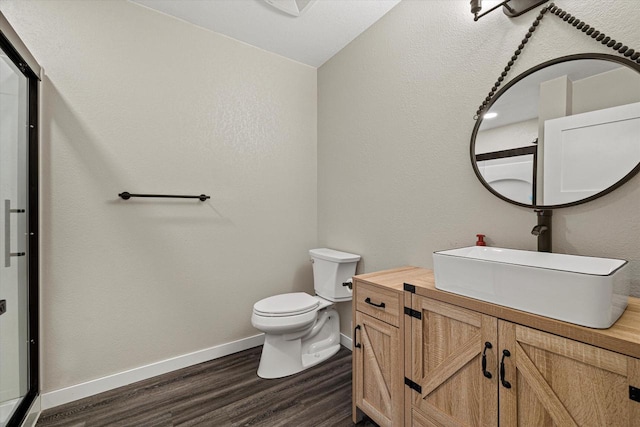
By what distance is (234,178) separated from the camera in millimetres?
2271

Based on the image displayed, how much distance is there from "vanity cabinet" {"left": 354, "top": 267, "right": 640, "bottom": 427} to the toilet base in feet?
2.10

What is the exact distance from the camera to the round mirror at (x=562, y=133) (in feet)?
3.40

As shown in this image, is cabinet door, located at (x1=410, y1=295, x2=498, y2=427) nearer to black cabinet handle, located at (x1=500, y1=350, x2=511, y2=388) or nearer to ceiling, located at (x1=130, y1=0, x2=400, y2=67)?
black cabinet handle, located at (x1=500, y1=350, x2=511, y2=388)

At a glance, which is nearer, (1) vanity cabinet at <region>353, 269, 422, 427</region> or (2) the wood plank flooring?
(1) vanity cabinet at <region>353, 269, 422, 427</region>

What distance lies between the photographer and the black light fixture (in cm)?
123

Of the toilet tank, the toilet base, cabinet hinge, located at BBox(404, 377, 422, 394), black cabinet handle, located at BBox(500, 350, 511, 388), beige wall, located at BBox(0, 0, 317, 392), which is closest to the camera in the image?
black cabinet handle, located at BBox(500, 350, 511, 388)

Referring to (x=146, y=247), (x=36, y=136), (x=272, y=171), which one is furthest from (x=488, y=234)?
(x=36, y=136)

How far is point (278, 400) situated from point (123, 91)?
7.20ft

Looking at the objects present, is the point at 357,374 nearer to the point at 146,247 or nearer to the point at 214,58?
the point at 146,247

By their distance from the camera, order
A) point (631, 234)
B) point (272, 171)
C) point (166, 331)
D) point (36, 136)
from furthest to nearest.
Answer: point (272, 171) < point (166, 331) < point (36, 136) < point (631, 234)

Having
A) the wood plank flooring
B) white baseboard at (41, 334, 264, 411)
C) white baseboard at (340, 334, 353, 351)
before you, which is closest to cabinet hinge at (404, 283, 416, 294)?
the wood plank flooring

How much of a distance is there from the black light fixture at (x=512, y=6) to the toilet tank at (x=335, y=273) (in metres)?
1.61

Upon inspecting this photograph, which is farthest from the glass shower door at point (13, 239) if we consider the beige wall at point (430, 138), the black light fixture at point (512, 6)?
the black light fixture at point (512, 6)

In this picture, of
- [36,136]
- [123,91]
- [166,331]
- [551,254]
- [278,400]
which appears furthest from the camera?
[166,331]
